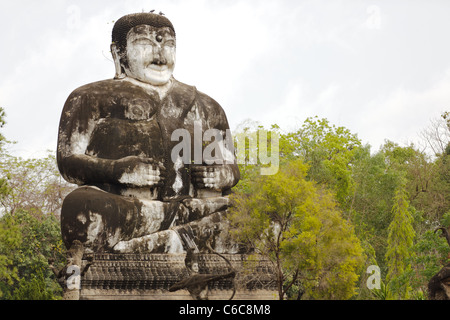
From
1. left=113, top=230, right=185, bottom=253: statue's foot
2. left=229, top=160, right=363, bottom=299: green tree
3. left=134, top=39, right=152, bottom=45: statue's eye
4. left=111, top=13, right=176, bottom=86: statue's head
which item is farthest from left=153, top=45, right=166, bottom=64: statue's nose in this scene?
left=113, top=230, right=185, bottom=253: statue's foot

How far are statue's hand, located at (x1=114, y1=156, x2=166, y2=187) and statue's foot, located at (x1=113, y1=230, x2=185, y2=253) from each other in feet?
2.85

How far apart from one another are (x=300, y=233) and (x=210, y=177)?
6.76 feet

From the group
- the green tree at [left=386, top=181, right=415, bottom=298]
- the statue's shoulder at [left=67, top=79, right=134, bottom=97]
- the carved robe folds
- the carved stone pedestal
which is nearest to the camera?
the carved stone pedestal

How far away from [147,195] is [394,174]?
1168 centimetres

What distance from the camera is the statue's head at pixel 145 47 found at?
43.8ft

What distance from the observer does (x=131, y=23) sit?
1343 centimetres

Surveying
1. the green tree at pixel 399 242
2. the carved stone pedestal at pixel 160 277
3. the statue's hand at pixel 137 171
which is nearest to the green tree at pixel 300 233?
the carved stone pedestal at pixel 160 277

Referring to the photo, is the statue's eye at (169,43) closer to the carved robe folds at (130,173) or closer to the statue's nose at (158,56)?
the statue's nose at (158,56)

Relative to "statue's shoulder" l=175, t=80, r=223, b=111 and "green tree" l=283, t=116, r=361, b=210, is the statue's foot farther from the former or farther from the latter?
"green tree" l=283, t=116, r=361, b=210

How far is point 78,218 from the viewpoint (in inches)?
460

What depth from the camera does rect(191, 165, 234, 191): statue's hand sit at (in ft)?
42.8

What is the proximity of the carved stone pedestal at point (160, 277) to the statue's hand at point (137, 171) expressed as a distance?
1.23 m

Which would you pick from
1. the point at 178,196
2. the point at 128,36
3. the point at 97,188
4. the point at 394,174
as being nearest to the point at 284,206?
the point at 178,196

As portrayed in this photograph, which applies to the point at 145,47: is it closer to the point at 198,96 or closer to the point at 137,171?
the point at 198,96
